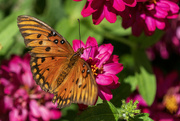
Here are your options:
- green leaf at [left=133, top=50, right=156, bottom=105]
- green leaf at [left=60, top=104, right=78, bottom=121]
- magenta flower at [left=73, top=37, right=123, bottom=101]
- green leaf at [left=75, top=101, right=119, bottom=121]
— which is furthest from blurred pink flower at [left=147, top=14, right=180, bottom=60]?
green leaf at [left=75, top=101, right=119, bottom=121]

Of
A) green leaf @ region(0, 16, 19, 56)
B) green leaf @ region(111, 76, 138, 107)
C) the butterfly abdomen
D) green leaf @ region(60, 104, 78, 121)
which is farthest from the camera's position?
green leaf @ region(60, 104, 78, 121)

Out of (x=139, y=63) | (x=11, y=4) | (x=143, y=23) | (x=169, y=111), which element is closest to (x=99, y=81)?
(x=143, y=23)

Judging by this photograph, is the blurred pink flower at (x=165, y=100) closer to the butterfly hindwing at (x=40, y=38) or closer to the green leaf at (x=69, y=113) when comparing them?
the green leaf at (x=69, y=113)

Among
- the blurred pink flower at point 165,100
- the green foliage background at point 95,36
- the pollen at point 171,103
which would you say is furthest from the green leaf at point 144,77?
the pollen at point 171,103

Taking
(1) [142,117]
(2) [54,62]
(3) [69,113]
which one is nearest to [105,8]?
(2) [54,62]

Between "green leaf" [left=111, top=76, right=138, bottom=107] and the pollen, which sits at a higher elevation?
"green leaf" [left=111, top=76, right=138, bottom=107]

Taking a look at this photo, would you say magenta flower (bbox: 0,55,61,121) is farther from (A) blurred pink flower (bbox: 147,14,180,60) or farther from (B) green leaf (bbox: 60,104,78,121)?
(A) blurred pink flower (bbox: 147,14,180,60)

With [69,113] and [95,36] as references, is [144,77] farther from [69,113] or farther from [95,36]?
[69,113]
